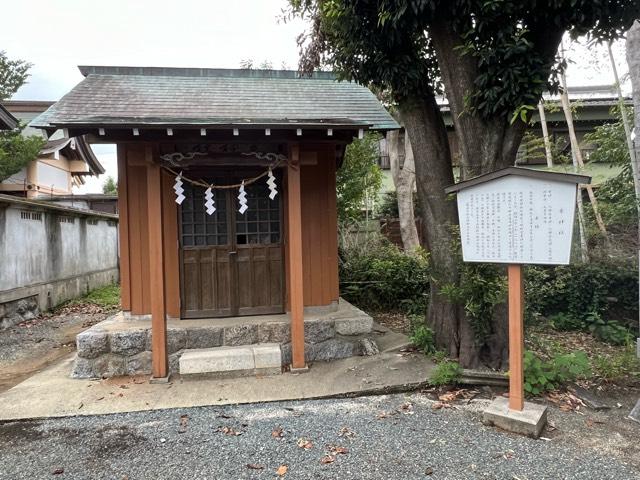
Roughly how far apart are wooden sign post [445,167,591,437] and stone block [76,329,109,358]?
4396mm

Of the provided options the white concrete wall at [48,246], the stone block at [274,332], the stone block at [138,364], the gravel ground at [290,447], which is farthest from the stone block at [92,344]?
the white concrete wall at [48,246]

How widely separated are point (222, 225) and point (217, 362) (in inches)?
78.6

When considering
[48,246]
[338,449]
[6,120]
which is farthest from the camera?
[6,120]

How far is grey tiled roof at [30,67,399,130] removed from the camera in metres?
5.98

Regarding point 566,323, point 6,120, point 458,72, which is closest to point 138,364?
point 458,72

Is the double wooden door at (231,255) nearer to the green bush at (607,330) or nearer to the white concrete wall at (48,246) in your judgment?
the white concrete wall at (48,246)

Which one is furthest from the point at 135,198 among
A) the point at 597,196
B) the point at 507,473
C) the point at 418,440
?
the point at 597,196

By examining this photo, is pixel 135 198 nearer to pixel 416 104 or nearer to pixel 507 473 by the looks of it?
pixel 416 104

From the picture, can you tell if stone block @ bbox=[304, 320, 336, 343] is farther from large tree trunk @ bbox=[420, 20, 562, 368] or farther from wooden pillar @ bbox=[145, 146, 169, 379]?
wooden pillar @ bbox=[145, 146, 169, 379]

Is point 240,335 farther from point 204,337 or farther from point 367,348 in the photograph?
point 367,348

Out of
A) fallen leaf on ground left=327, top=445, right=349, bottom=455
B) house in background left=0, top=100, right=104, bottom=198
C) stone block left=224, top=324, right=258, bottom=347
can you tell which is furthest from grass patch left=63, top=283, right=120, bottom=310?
fallen leaf on ground left=327, top=445, right=349, bottom=455

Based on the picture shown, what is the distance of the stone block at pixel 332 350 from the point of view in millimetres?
5629

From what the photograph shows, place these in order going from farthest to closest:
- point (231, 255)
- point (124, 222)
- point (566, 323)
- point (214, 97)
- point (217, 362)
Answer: point (566, 323) < point (214, 97) < point (231, 255) < point (124, 222) < point (217, 362)

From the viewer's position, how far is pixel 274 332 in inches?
221
